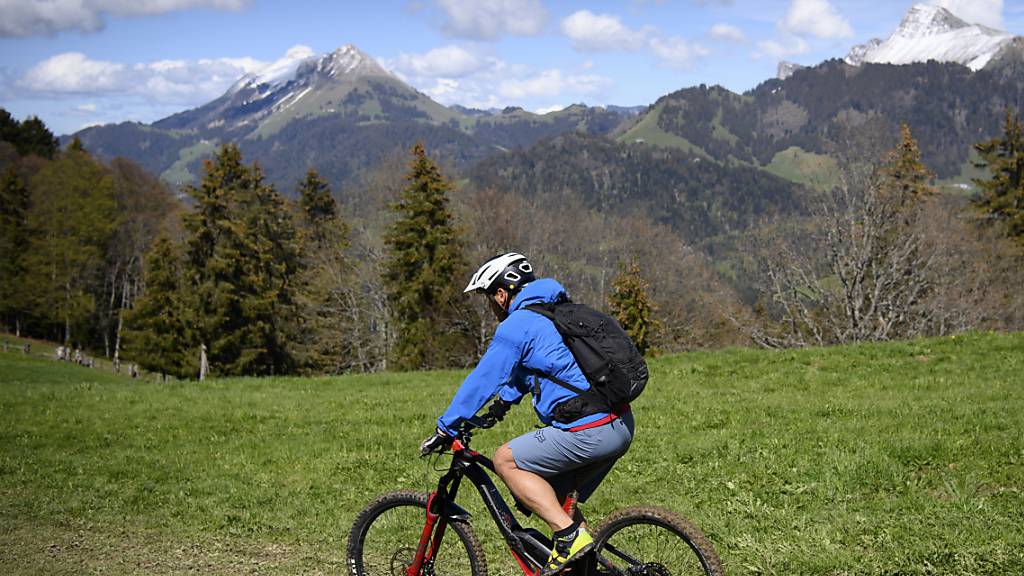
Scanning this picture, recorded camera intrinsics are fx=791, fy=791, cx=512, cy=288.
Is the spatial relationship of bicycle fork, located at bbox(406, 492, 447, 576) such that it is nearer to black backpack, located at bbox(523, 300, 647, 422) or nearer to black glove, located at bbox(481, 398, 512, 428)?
black glove, located at bbox(481, 398, 512, 428)

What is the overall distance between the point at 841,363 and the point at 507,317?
15.2 metres

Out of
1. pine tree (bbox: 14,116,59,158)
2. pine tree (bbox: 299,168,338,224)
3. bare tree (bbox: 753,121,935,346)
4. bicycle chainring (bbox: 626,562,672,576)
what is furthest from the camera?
pine tree (bbox: 14,116,59,158)

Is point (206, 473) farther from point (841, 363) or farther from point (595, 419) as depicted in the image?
point (841, 363)

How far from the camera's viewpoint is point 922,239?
32.2m

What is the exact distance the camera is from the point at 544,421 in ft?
17.7

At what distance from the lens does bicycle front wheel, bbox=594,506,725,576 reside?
17.6 ft

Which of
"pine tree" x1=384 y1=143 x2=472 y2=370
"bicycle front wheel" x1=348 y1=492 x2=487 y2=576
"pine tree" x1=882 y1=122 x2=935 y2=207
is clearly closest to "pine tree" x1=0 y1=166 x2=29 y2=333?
"pine tree" x1=384 y1=143 x2=472 y2=370

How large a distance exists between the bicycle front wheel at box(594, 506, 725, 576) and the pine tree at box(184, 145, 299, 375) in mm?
41641

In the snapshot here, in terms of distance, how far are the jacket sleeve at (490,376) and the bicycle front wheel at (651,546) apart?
4.19 ft

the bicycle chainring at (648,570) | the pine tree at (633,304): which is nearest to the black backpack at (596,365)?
the bicycle chainring at (648,570)

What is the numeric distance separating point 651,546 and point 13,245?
253 feet

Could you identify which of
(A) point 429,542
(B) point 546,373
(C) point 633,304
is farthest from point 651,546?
(C) point 633,304

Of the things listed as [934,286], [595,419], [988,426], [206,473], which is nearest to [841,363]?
[988,426]

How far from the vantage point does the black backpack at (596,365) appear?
16.9ft
